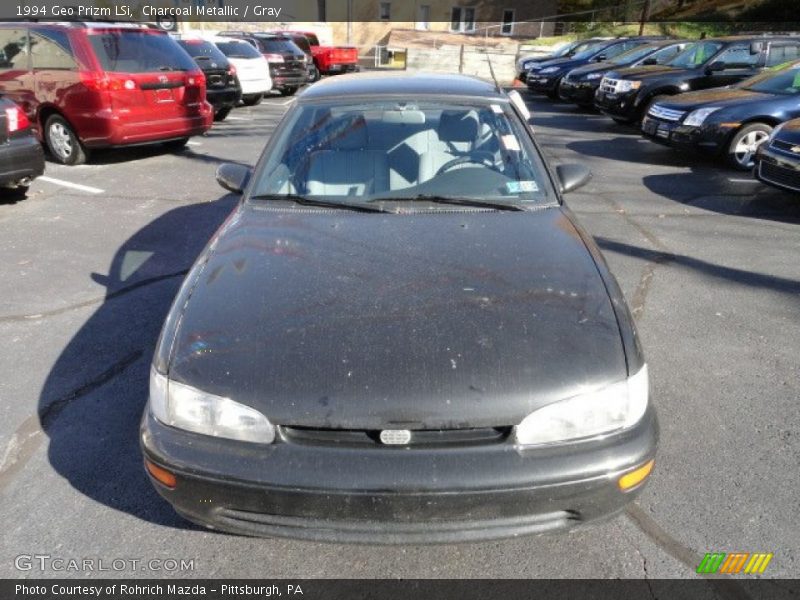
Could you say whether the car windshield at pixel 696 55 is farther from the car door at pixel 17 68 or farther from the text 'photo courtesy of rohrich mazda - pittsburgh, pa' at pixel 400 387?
the car door at pixel 17 68

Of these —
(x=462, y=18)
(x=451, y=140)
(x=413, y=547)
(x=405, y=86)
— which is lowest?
(x=413, y=547)

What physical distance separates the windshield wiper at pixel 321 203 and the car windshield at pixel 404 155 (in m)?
0.02

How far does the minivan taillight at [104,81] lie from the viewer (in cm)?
788

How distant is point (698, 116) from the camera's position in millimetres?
8641

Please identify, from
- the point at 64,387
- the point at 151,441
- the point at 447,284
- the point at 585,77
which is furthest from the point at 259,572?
the point at 585,77

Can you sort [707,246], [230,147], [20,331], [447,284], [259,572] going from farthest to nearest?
[230,147]
[707,246]
[20,331]
[447,284]
[259,572]

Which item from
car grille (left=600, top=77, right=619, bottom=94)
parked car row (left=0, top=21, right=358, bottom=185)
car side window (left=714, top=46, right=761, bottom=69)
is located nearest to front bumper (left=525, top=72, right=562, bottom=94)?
car grille (left=600, top=77, right=619, bottom=94)

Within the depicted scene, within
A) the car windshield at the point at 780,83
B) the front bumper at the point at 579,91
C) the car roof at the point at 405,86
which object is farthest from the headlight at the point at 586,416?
the front bumper at the point at 579,91

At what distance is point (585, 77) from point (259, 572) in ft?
48.3

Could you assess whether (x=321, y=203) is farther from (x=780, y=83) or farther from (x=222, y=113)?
(x=222, y=113)

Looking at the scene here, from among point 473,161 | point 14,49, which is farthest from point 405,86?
point 14,49

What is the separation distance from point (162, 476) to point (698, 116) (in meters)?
8.74

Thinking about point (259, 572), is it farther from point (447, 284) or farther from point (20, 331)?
point (20, 331)
